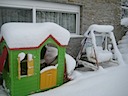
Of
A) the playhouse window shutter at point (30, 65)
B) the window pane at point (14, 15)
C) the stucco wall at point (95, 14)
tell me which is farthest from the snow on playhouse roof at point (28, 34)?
the stucco wall at point (95, 14)

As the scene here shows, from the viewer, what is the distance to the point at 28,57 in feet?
10.0

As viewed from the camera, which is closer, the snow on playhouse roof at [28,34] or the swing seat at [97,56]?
the snow on playhouse roof at [28,34]

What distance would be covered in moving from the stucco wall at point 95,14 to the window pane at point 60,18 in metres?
0.27

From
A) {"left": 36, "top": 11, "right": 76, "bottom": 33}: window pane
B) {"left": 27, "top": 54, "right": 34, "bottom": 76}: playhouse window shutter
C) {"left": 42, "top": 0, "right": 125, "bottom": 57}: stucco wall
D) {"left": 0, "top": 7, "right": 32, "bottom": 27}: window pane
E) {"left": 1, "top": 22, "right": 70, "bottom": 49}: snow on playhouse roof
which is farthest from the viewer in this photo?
{"left": 42, "top": 0, "right": 125, "bottom": 57}: stucco wall

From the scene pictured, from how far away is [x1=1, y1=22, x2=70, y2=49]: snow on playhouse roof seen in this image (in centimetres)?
290

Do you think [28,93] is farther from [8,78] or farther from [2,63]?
[2,63]

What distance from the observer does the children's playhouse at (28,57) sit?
2.95 metres

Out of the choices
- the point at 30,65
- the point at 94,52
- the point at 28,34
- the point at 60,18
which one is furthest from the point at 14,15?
the point at 94,52

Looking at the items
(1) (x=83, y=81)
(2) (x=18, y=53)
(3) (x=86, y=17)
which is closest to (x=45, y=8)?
(3) (x=86, y=17)

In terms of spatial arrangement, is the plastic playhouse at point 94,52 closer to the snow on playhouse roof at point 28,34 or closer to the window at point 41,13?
the window at point 41,13

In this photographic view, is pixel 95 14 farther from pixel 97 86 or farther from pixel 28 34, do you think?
pixel 28 34

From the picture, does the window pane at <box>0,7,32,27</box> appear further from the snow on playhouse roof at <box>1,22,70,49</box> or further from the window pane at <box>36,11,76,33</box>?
the snow on playhouse roof at <box>1,22,70,49</box>

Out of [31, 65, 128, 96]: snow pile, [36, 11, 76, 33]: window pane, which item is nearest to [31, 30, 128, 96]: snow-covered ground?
[31, 65, 128, 96]: snow pile

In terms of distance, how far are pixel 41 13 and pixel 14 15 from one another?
734mm
